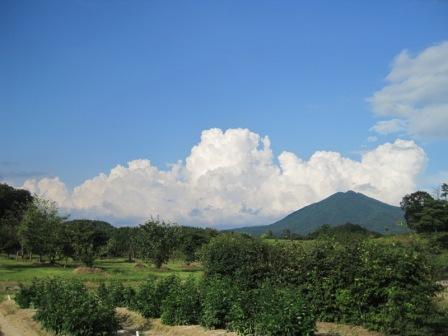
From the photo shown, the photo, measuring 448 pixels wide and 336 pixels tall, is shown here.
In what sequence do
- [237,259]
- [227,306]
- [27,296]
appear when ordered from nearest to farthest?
[227,306]
[237,259]
[27,296]

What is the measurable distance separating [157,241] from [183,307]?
134ft

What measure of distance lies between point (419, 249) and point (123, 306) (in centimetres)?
1295

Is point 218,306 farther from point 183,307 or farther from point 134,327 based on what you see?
point 134,327

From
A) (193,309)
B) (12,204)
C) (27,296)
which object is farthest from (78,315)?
(12,204)

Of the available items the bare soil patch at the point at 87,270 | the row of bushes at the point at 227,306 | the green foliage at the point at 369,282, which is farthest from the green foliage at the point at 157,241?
the green foliage at the point at 369,282

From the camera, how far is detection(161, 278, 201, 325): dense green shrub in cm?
1673

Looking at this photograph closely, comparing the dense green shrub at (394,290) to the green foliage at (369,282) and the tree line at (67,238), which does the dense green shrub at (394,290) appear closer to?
the green foliage at (369,282)

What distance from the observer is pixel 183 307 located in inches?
658

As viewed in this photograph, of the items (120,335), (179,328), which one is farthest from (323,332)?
(120,335)

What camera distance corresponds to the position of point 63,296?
56.2 ft

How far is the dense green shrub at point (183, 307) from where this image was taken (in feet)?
54.9

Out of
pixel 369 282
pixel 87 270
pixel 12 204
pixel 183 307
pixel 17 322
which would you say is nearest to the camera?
pixel 369 282

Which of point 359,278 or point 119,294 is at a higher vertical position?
point 359,278

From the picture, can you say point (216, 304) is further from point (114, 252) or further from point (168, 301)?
point (114, 252)
